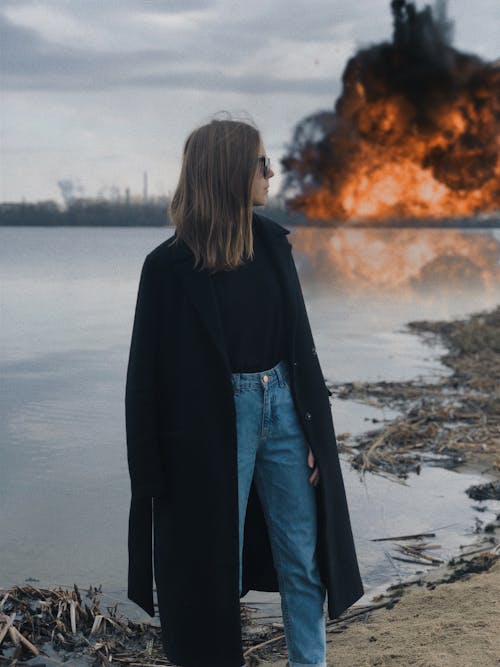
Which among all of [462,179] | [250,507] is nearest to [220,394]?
[250,507]

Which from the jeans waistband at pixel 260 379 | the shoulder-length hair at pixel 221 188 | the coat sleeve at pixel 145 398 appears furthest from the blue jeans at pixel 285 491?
the shoulder-length hair at pixel 221 188

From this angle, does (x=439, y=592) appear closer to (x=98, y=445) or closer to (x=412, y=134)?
(x=98, y=445)

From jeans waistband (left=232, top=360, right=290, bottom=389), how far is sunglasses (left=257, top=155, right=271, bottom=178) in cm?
78

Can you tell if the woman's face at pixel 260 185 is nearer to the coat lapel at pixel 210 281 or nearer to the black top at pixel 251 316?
the coat lapel at pixel 210 281

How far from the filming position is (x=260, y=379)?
144 inches

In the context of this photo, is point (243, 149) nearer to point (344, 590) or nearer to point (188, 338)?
point (188, 338)

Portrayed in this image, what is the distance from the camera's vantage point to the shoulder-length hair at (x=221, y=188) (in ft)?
11.9

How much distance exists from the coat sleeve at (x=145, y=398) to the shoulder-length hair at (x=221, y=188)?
0.24 meters

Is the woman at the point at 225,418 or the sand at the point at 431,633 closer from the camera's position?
the woman at the point at 225,418

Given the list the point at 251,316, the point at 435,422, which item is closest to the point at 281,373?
the point at 251,316

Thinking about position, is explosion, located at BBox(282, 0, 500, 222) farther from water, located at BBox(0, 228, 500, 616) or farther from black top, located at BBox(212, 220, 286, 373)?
black top, located at BBox(212, 220, 286, 373)

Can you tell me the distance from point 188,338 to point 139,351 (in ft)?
0.66

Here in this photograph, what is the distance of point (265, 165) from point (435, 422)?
22.0 ft

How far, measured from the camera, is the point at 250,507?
3.96 m
